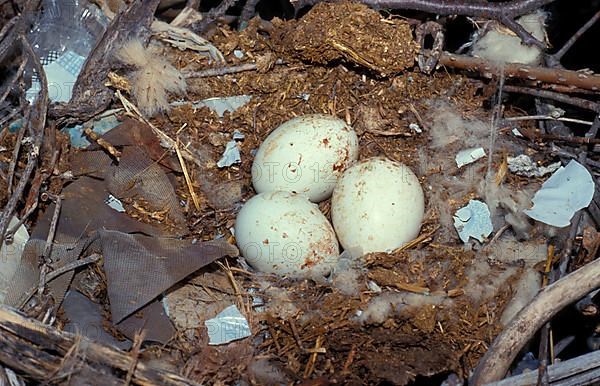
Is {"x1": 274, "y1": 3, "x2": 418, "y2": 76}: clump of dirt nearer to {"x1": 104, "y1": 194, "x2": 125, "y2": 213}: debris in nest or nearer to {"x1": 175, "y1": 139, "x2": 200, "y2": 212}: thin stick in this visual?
{"x1": 175, "y1": 139, "x2": 200, "y2": 212}: thin stick

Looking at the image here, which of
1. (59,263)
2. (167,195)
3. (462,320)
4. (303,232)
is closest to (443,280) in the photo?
(462,320)

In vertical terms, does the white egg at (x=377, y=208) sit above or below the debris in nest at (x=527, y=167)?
above

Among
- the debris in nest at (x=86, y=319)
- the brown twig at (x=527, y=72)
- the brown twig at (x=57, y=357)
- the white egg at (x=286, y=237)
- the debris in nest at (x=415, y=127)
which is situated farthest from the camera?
the debris in nest at (x=415, y=127)

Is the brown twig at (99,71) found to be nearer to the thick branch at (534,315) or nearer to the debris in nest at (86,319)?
the debris in nest at (86,319)

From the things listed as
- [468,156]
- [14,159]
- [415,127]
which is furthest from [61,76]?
[468,156]

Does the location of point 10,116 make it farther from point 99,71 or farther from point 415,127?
point 415,127

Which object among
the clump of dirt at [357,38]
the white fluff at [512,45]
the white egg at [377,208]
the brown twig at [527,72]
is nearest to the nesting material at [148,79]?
the clump of dirt at [357,38]
